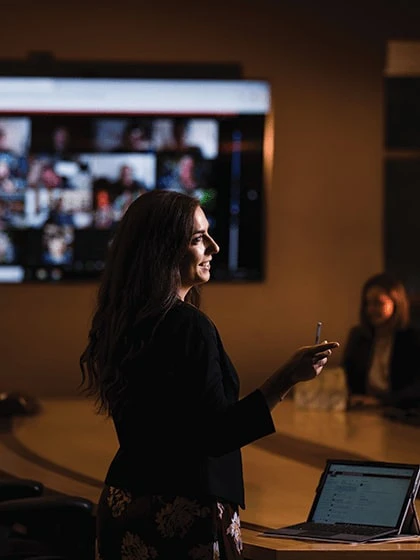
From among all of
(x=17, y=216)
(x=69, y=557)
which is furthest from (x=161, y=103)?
(x=69, y=557)

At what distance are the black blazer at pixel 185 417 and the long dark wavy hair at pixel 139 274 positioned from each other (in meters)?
0.03

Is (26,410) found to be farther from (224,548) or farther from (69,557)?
(224,548)

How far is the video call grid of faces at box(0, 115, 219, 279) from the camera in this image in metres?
6.03

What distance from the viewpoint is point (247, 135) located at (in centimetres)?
616

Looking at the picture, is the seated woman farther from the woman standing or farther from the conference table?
the woman standing

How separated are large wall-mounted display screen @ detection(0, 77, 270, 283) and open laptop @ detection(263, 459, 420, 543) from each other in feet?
11.2

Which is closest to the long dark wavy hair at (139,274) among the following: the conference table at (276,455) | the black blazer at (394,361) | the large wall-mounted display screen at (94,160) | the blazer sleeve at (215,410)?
the blazer sleeve at (215,410)

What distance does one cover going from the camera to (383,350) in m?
5.20

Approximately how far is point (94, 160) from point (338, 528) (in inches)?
148

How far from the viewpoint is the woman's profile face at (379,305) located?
5.14 m

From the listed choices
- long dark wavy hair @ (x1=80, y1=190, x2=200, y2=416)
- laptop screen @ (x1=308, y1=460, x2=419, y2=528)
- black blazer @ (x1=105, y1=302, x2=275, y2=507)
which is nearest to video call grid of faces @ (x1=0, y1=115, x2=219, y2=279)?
laptop screen @ (x1=308, y1=460, x2=419, y2=528)

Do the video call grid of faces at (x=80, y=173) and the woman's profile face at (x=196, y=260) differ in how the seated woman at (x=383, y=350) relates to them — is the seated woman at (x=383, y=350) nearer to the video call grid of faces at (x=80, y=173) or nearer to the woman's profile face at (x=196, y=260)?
the video call grid of faces at (x=80, y=173)

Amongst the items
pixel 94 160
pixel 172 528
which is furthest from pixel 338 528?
pixel 94 160

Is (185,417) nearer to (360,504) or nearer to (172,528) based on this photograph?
(172,528)
